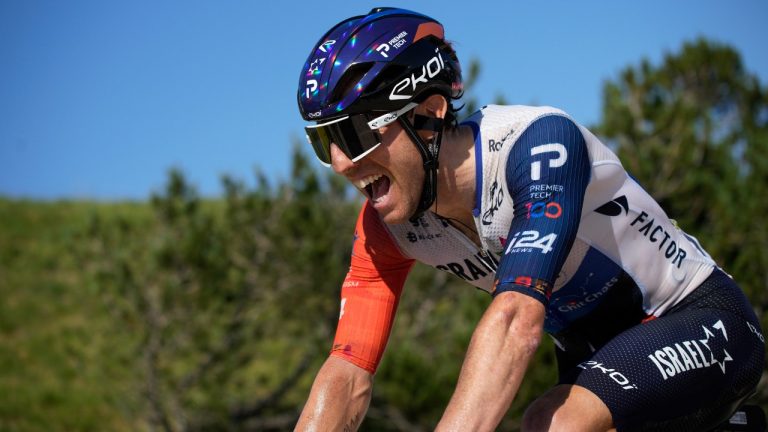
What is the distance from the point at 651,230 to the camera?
382 centimetres

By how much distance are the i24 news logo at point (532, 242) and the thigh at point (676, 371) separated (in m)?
0.54

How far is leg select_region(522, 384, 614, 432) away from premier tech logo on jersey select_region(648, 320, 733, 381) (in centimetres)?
31

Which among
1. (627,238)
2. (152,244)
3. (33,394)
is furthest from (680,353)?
(33,394)

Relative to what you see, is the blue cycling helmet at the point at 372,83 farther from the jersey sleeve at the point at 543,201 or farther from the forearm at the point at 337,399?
the forearm at the point at 337,399

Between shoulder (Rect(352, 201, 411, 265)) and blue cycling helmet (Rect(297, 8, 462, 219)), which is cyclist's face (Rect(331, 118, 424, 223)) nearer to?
blue cycling helmet (Rect(297, 8, 462, 219))

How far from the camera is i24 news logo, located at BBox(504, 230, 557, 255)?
10.1 ft

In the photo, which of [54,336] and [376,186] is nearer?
[376,186]

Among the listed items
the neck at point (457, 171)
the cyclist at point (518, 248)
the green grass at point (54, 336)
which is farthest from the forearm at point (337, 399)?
the green grass at point (54, 336)

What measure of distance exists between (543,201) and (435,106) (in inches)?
30.7

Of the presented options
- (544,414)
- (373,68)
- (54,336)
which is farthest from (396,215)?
(54,336)

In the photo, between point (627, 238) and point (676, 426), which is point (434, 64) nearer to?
point (627, 238)

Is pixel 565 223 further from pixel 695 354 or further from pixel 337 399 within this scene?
pixel 337 399

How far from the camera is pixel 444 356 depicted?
11.3m

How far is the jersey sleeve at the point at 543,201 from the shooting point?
10.1 feet
